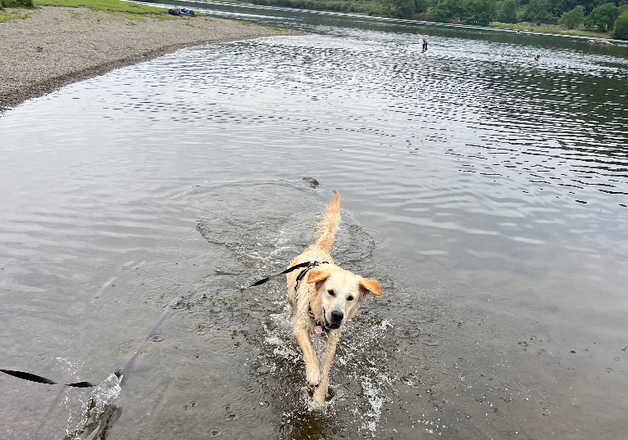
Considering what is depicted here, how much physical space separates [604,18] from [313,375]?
200 meters

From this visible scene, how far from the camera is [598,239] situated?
12.5 metres

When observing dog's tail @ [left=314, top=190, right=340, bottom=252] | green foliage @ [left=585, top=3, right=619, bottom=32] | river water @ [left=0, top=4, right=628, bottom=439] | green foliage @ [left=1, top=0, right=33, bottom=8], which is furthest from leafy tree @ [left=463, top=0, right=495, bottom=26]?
dog's tail @ [left=314, top=190, right=340, bottom=252]

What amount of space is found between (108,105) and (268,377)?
64.4ft

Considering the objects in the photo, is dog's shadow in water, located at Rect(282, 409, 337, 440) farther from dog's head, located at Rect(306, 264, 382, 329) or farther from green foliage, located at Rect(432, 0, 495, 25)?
green foliage, located at Rect(432, 0, 495, 25)

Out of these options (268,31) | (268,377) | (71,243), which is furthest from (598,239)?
(268,31)

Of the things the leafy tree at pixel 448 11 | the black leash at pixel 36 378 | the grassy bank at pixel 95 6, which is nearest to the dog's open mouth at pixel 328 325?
the black leash at pixel 36 378

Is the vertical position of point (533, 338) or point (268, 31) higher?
point (268, 31)

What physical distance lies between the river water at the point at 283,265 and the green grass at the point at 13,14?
30899 mm

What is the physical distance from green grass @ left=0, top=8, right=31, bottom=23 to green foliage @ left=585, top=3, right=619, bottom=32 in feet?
577

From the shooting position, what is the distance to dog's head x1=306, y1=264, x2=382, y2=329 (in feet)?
19.4

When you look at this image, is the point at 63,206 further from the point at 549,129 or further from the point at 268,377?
the point at 549,129

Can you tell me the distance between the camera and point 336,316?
19.2 ft

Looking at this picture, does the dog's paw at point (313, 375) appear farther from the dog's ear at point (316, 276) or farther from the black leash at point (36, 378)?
the black leash at point (36, 378)

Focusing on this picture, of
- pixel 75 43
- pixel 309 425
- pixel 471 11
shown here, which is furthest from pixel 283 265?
pixel 471 11
